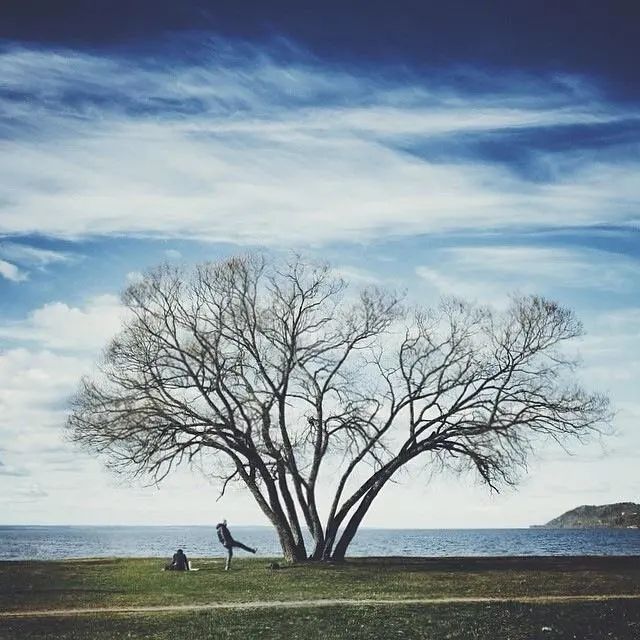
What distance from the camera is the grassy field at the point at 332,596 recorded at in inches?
715

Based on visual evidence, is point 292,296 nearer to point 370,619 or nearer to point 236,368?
point 236,368

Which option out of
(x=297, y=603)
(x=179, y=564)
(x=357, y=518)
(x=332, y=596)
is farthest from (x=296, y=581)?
(x=357, y=518)

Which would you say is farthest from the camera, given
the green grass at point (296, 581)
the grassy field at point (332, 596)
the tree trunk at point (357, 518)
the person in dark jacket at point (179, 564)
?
the tree trunk at point (357, 518)

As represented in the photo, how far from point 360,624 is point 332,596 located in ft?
15.1

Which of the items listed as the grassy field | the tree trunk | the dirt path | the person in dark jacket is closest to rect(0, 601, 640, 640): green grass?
the grassy field

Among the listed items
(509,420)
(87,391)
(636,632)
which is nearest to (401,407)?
(509,420)

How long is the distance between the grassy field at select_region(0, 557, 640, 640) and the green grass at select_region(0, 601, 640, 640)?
23 mm

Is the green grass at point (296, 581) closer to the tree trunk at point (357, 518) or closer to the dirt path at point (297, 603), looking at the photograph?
the dirt path at point (297, 603)

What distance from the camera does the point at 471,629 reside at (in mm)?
18359

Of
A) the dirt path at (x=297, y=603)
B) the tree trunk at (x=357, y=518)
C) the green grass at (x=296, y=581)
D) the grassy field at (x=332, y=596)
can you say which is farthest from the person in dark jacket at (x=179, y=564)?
the dirt path at (x=297, y=603)

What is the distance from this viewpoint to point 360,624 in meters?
18.8

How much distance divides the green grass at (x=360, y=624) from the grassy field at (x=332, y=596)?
23mm

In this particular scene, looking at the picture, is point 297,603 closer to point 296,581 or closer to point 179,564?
point 296,581

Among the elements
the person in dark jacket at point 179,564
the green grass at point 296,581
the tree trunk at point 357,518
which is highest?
the tree trunk at point 357,518
